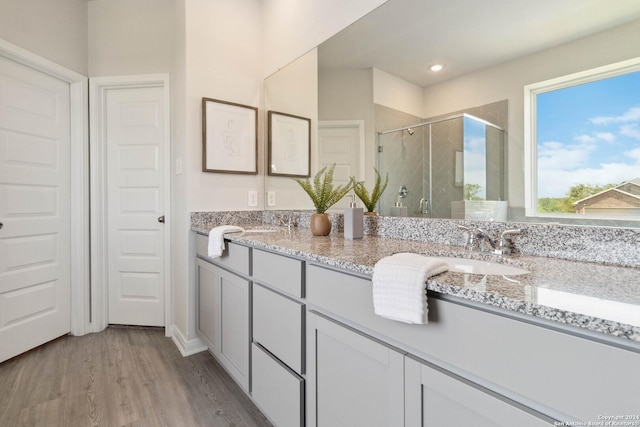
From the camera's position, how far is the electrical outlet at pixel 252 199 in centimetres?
250

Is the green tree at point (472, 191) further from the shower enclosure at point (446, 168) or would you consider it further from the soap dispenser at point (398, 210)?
the soap dispenser at point (398, 210)

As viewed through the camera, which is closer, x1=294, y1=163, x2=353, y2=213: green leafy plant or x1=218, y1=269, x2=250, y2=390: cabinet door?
x1=218, y1=269, x2=250, y2=390: cabinet door

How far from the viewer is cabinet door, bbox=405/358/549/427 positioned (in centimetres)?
62

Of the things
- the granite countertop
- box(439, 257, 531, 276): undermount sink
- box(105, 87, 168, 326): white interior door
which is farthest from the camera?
box(105, 87, 168, 326): white interior door

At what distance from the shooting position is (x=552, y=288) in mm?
669

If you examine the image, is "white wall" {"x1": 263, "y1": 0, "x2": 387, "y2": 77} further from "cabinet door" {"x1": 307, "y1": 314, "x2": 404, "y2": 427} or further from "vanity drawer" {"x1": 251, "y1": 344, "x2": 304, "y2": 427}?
"vanity drawer" {"x1": 251, "y1": 344, "x2": 304, "y2": 427}

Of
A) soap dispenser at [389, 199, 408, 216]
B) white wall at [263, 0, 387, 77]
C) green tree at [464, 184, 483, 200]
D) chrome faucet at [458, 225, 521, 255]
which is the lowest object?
chrome faucet at [458, 225, 521, 255]

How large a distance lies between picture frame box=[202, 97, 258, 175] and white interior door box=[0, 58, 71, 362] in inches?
45.6

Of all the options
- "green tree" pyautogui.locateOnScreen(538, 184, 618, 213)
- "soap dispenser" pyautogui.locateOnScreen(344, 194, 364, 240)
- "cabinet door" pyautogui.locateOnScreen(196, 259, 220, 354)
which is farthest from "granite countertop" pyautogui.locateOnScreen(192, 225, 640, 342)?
"cabinet door" pyautogui.locateOnScreen(196, 259, 220, 354)

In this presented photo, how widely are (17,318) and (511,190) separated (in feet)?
9.90

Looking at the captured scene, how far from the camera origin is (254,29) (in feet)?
8.23

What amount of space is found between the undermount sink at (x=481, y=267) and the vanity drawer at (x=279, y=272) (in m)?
0.53

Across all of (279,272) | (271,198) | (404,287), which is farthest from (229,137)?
(404,287)

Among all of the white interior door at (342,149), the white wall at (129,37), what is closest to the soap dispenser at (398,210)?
the white interior door at (342,149)
